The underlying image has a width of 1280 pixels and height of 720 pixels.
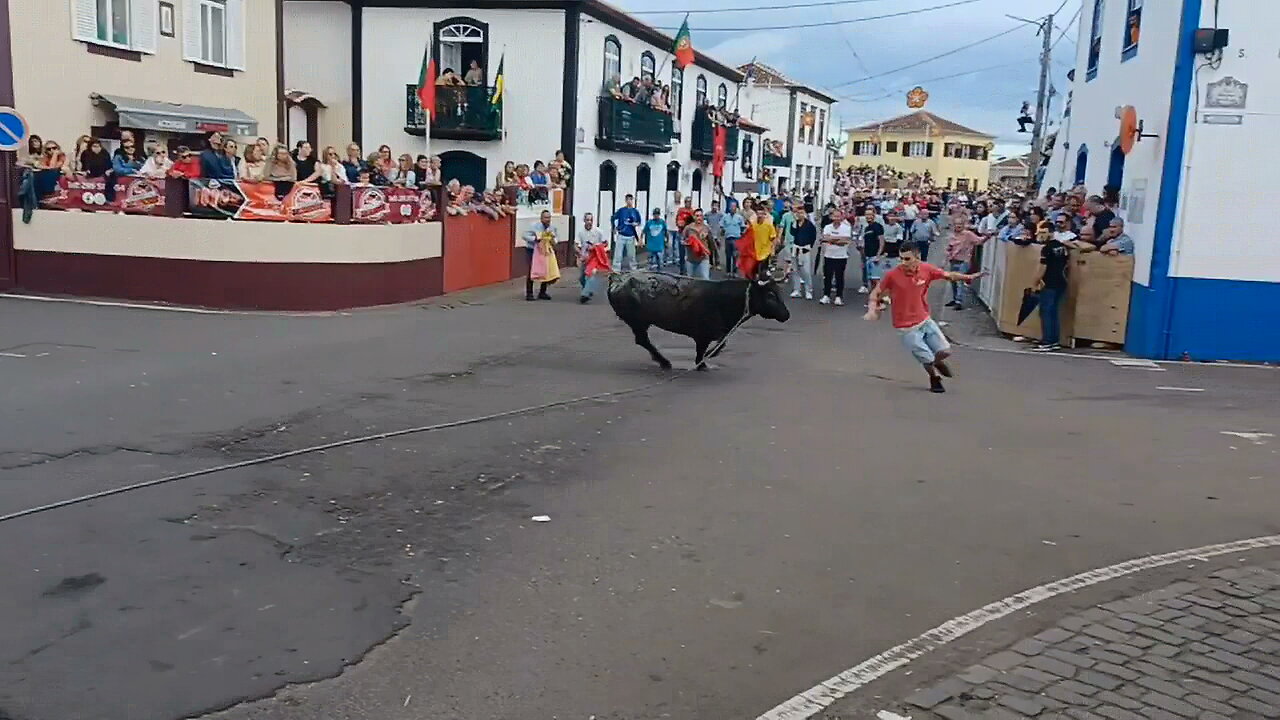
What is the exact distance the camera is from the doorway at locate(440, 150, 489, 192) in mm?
28297

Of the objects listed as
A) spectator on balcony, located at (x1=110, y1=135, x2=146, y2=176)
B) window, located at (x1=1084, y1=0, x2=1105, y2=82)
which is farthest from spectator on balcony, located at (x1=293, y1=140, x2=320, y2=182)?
window, located at (x1=1084, y1=0, x2=1105, y2=82)

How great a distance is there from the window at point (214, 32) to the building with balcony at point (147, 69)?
0.02m

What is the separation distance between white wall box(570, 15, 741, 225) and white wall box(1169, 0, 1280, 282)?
607 inches

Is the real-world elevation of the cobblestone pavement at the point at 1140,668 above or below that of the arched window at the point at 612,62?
below

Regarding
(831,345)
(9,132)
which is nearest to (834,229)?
(831,345)

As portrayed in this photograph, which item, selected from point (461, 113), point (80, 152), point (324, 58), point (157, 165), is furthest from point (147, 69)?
point (461, 113)

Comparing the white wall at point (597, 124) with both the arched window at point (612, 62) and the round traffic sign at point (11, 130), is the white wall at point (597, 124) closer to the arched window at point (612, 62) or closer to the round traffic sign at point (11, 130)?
the arched window at point (612, 62)

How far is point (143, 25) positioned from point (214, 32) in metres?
2.44

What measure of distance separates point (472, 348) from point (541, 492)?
6622mm

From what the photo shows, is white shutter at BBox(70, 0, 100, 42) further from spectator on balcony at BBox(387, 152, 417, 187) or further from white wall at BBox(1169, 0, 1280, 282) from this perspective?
white wall at BBox(1169, 0, 1280, 282)

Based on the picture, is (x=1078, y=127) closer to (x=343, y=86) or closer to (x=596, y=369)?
(x=596, y=369)

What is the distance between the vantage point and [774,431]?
994cm

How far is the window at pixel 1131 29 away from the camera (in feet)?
57.3

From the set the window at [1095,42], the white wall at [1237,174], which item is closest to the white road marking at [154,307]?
the white wall at [1237,174]
